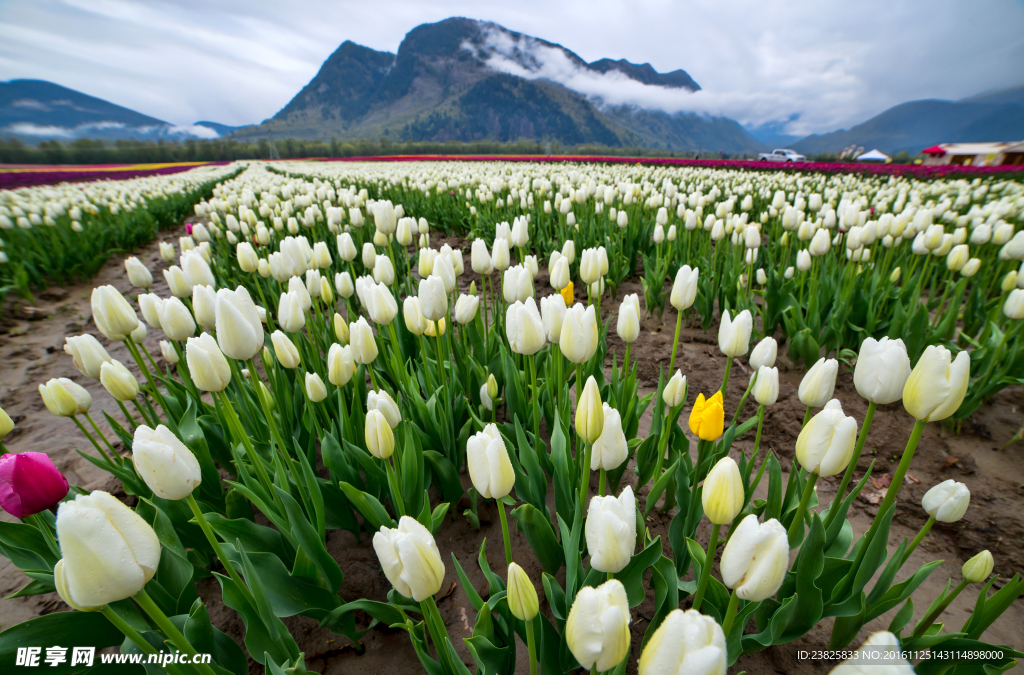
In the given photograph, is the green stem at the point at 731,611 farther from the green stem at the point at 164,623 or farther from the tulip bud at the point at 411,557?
the green stem at the point at 164,623

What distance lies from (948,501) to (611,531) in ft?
3.91

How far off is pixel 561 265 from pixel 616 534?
1539mm

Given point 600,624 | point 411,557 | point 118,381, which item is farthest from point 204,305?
point 600,624

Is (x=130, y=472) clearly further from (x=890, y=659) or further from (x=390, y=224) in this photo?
(x=890, y=659)

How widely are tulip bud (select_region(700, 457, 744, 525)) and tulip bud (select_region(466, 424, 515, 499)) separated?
20.0 inches

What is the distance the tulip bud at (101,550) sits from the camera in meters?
0.78

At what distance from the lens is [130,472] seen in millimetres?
1997

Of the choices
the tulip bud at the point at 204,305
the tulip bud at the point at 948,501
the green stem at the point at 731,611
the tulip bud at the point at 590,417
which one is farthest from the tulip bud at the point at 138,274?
the tulip bud at the point at 948,501

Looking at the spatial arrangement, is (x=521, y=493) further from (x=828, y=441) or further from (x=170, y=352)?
(x=170, y=352)

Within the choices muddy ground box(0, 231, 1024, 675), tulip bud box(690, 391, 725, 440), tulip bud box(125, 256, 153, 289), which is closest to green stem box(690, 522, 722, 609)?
tulip bud box(690, 391, 725, 440)

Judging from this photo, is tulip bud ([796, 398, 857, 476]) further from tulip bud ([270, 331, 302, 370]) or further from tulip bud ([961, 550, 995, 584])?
tulip bud ([270, 331, 302, 370])

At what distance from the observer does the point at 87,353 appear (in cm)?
198

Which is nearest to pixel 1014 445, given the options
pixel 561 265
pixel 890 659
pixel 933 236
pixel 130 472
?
pixel 933 236

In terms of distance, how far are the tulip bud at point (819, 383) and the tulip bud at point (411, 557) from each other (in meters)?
1.26
